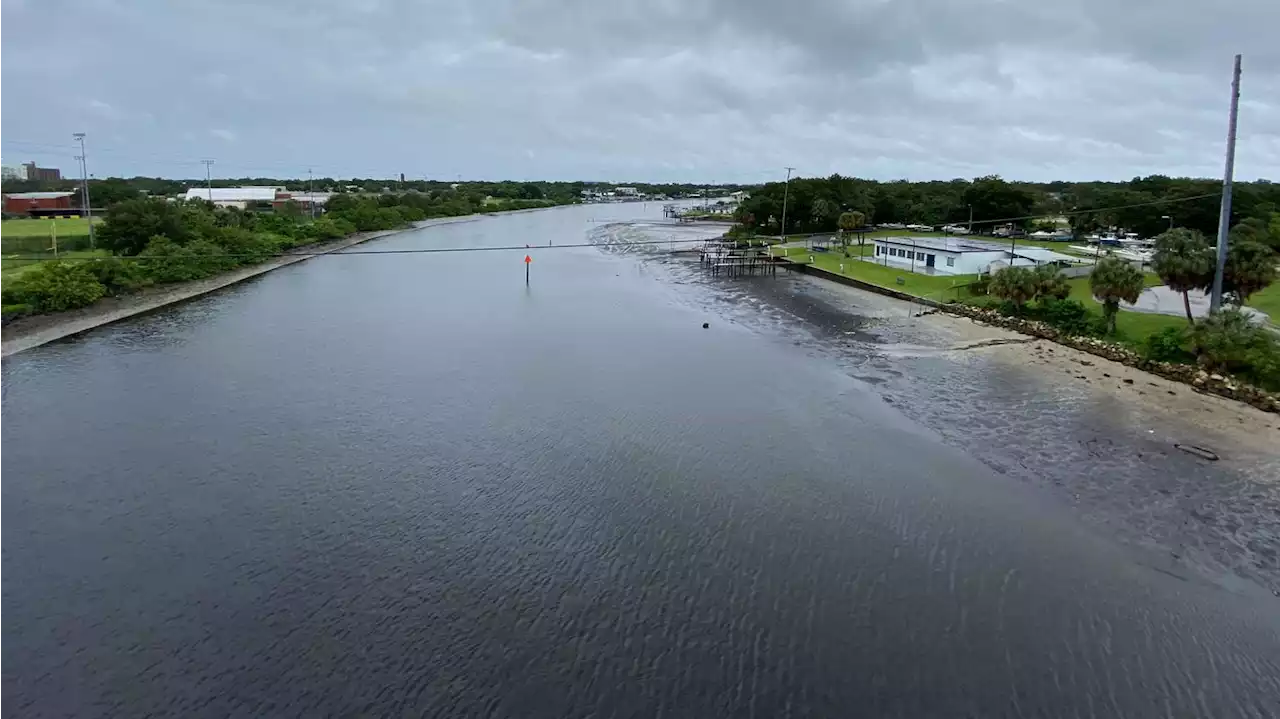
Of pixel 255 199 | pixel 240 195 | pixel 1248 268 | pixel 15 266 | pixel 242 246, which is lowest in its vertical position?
pixel 15 266

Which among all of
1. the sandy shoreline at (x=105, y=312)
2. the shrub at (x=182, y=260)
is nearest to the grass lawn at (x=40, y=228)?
the shrub at (x=182, y=260)

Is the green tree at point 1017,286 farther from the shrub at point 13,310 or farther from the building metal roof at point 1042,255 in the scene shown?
the shrub at point 13,310

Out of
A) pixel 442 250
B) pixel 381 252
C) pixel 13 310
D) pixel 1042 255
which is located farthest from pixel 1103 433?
pixel 442 250

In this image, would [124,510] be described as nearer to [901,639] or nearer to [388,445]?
[388,445]

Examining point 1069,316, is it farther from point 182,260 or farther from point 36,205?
point 36,205


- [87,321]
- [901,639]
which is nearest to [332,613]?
[901,639]

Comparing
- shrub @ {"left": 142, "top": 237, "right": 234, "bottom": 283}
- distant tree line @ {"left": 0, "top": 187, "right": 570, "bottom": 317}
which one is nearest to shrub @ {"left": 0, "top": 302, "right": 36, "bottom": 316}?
distant tree line @ {"left": 0, "top": 187, "right": 570, "bottom": 317}
